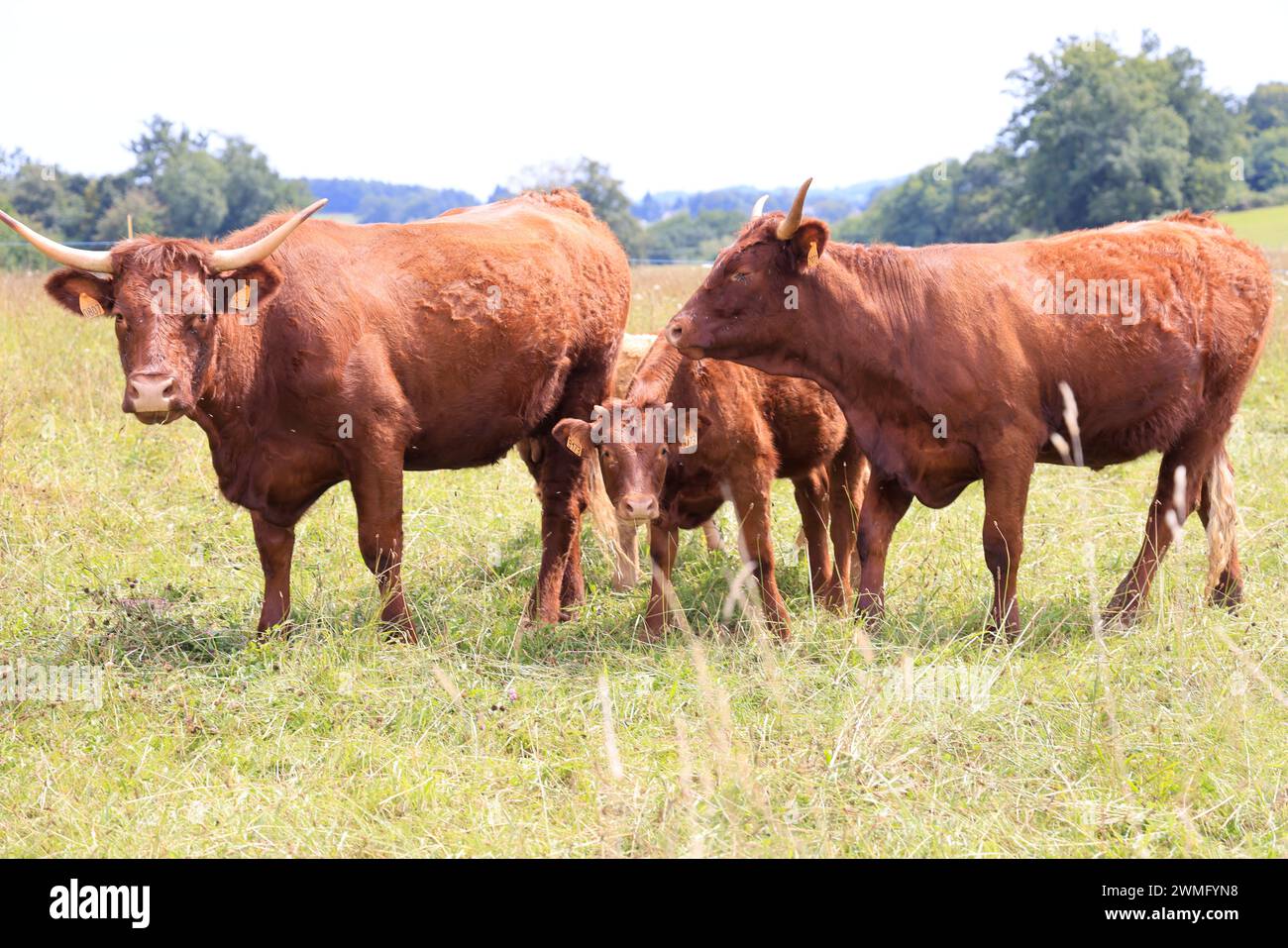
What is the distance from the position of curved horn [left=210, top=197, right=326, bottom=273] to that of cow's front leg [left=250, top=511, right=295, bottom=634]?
1226 mm

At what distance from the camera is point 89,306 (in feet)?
17.5

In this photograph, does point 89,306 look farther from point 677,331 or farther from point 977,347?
point 977,347

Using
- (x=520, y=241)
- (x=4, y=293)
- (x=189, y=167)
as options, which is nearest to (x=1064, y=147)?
(x=189, y=167)

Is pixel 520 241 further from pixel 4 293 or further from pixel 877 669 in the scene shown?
pixel 4 293

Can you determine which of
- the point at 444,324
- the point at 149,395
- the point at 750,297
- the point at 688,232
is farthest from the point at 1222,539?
the point at 688,232

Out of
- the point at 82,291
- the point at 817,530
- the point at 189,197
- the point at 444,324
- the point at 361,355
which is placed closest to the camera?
the point at 82,291

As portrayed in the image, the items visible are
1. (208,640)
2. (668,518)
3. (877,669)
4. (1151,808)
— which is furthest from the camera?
(668,518)

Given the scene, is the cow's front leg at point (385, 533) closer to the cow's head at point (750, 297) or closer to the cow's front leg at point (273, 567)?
the cow's front leg at point (273, 567)

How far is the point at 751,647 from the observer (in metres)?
5.39

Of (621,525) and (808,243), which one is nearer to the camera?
(808,243)

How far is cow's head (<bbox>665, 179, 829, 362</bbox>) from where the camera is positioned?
590cm

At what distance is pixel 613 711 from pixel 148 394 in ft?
7.36

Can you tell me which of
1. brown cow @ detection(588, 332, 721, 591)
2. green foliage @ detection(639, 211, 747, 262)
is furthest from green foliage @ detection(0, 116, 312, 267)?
brown cow @ detection(588, 332, 721, 591)

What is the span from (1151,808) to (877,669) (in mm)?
1292
